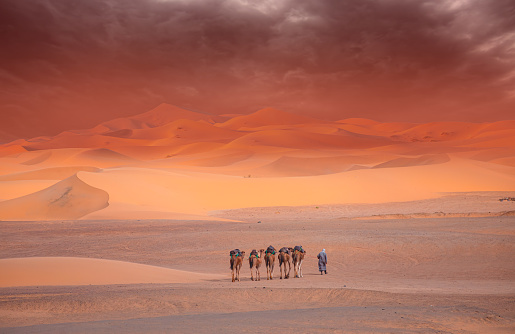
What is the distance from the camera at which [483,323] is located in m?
8.52

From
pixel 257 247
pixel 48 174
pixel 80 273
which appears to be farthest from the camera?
pixel 48 174

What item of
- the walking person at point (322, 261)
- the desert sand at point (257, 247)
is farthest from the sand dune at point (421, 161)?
the walking person at point (322, 261)

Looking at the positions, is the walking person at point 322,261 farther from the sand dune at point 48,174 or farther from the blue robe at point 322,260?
Result: the sand dune at point 48,174

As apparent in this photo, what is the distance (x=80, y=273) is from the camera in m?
15.9

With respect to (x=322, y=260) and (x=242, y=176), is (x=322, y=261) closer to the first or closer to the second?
(x=322, y=260)

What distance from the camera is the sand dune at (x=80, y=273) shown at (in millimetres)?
15273

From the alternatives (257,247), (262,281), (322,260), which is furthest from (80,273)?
(257,247)

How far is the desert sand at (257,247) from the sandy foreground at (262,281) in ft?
0.17

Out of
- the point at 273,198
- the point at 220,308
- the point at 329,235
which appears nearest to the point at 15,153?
the point at 273,198

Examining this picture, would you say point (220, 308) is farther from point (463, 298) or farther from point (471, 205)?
point (471, 205)

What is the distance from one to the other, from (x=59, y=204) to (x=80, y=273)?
29842mm

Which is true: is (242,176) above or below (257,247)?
above

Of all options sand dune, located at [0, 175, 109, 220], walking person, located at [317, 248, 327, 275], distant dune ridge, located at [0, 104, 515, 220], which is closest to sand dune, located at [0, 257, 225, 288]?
walking person, located at [317, 248, 327, 275]

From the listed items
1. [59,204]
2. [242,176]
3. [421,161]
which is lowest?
[59,204]
